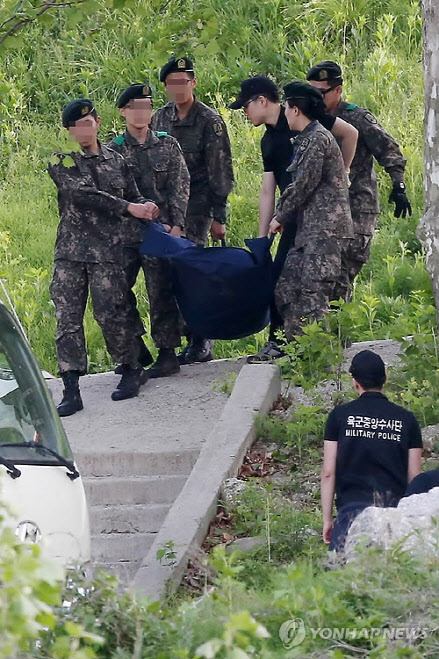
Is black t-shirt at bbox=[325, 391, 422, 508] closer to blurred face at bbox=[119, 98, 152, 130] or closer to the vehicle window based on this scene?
the vehicle window

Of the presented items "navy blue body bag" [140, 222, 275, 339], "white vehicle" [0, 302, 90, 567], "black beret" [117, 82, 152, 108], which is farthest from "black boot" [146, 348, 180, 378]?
"white vehicle" [0, 302, 90, 567]

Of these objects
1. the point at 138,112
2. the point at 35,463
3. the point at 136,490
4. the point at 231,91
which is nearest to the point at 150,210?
the point at 138,112

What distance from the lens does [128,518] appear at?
7.16 metres

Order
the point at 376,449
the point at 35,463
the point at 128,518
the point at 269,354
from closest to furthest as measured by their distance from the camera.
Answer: the point at 35,463 < the point at 376,449 < the point at 128,518 < the point at 269,354

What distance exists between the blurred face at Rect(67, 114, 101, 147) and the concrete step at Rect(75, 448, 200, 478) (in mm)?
2094

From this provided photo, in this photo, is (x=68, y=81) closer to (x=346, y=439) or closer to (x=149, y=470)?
(x=149, y=470)

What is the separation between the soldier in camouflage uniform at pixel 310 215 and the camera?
25.8ft

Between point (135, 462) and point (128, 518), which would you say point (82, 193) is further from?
point (128, 518)

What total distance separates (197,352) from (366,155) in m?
2.04

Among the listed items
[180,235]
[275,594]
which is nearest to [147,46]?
[180,235]

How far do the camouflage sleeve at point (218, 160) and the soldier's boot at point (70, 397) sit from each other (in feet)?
6.39

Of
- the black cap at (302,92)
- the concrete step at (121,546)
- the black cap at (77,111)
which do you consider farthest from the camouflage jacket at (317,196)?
the concrete step at (121,546)

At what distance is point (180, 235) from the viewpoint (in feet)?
29.2

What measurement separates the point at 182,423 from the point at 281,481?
1486 millimetres
